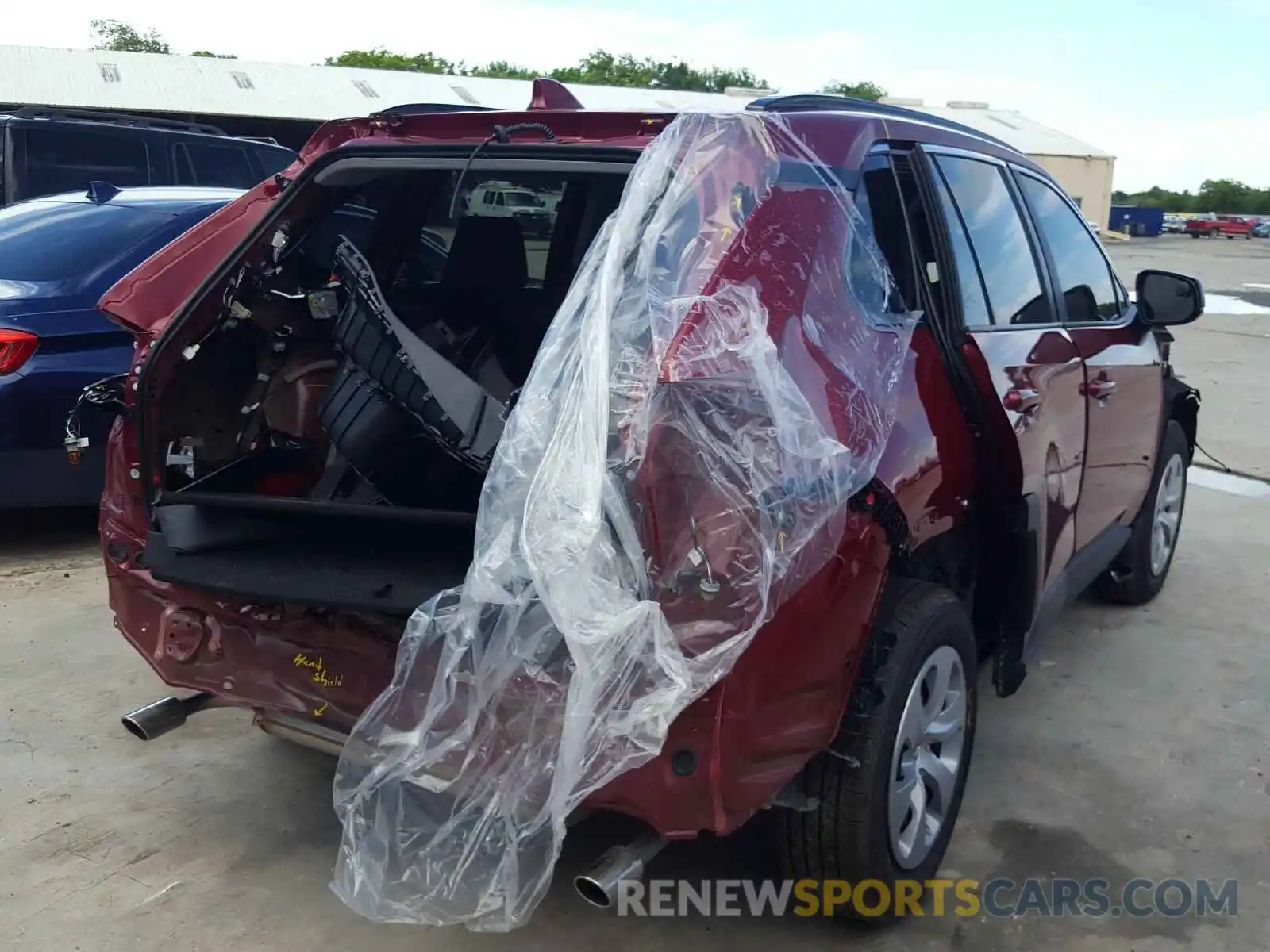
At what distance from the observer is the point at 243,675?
277 cm

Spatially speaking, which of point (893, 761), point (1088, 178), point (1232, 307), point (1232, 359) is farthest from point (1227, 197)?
point (893, 761)

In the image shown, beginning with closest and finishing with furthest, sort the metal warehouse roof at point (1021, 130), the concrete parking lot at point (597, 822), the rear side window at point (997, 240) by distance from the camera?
the concrete parking lot at point (597, 822) < the rear side window at point (997, 240) < the metal warehouse roof at point (1021, 130)

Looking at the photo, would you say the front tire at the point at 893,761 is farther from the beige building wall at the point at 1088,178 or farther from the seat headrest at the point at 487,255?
the beige building wall at the point at 1088,178

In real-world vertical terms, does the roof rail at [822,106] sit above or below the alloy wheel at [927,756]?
above

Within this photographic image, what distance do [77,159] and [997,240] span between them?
21.4 ft

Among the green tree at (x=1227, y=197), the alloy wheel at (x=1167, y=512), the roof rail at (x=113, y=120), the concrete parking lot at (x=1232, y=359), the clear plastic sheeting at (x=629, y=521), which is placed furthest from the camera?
the green tree at (x=1227, y=197)

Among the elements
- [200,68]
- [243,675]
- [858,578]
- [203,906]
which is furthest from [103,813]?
[200,68]

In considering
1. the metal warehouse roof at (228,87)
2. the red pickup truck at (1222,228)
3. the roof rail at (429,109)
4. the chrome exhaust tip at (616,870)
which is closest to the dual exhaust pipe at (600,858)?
the chrome exhaust tip at (616,870)

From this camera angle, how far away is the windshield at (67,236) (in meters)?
5.04

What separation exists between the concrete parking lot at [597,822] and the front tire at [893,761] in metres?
0.24

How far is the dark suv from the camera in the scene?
24.1ft

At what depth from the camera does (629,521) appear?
205 centimetres

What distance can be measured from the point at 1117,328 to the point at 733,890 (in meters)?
2.42

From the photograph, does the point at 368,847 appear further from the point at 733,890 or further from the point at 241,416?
the point at 241,416
